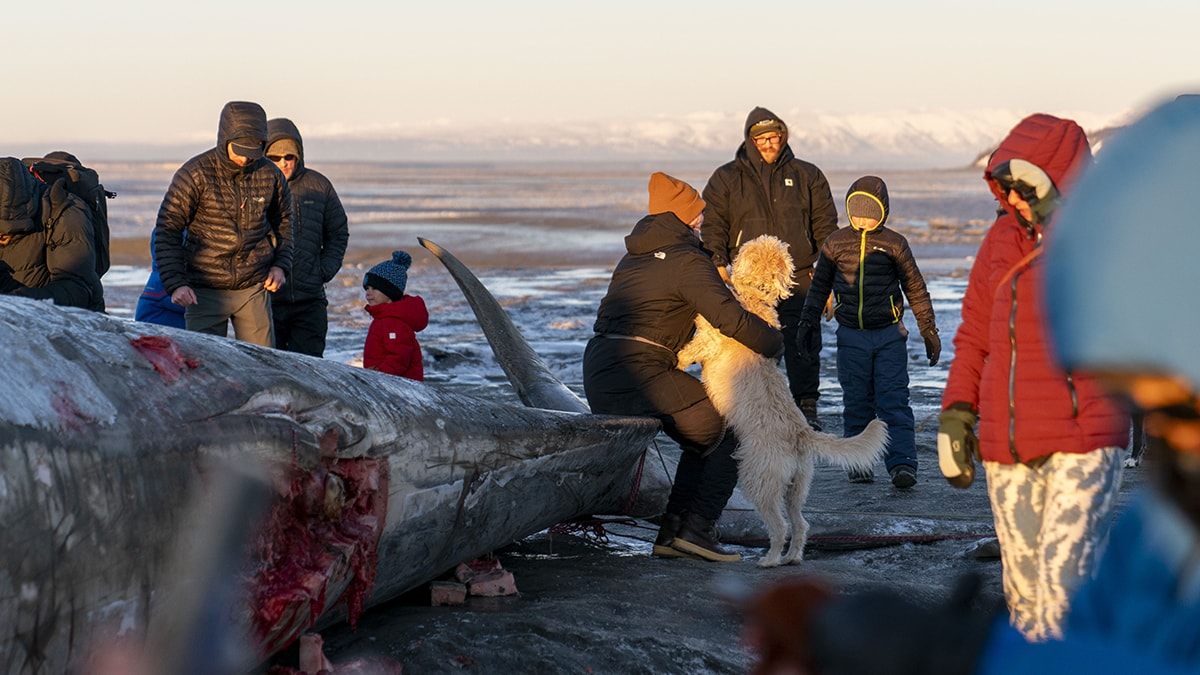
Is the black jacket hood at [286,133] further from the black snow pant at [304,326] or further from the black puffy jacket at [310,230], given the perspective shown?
the black snow pant at [304,326]

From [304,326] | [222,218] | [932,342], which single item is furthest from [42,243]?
[932,342]

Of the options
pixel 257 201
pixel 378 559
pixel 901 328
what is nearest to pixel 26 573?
pixel 378 559

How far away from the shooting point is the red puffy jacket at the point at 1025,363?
3.94 meters

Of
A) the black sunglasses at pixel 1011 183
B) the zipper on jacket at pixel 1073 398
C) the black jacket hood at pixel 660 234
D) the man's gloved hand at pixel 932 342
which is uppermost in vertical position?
the black sunglasses at pixel 1011 183

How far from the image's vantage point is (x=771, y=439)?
6.24 m

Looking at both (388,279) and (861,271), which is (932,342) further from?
(388,279)

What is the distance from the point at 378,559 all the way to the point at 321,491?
0.40m

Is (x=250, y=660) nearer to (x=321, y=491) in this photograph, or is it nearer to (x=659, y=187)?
(x=321, y=491)

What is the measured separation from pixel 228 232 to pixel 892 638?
688cm

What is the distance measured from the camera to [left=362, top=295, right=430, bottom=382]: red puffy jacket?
7.74 m

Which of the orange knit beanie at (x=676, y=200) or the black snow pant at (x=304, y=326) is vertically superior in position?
the orange knit beanie at (x=676, y=200)

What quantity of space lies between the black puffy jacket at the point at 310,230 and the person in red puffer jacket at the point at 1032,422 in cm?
572

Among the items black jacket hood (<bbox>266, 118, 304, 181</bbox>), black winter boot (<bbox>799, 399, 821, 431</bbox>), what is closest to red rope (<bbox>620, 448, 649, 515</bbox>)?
black winter boot (<bbox>799, 399, 821, 431</bbox>)

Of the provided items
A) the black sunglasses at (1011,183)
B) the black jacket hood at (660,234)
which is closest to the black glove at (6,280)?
the black jacket hood at (660,234)
